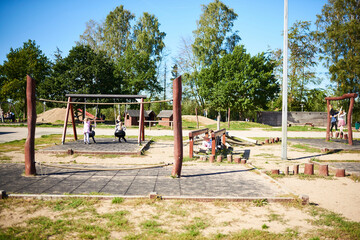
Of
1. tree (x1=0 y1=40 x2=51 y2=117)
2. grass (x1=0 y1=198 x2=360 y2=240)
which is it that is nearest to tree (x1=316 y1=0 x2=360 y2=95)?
grass (x1=0 y1=198 x2=360 y2=240)

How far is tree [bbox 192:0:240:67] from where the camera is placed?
3897cm

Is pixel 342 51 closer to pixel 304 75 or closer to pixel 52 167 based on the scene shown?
pixel 304 75

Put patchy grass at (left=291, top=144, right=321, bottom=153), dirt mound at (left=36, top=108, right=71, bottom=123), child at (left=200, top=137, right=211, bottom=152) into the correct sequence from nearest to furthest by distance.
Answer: child at (left=200, top=137, right=211, bottom=152)
patchy grass at (left=291, top=144, right=321, bottom=153)
dirt mound at (left=36, top=108, right=71, bottom=123)

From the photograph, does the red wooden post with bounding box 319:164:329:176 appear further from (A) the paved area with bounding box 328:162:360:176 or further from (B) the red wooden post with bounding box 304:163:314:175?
(A) the paved area with bounding box 328:162:360:176

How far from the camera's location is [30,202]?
4.54 m

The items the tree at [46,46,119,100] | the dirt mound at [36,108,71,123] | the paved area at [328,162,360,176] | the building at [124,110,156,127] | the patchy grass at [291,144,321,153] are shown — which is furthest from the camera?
the dirt mound at [36,108,71,123]

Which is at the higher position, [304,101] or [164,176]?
[304,101]

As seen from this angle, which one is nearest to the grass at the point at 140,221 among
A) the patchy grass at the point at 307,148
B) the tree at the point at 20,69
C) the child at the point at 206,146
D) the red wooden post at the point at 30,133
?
the red wooden post at the point at 30,133

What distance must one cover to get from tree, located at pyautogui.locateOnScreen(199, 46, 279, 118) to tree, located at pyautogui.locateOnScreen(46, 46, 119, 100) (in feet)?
47.7

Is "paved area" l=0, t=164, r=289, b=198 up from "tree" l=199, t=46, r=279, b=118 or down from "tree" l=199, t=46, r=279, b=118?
down

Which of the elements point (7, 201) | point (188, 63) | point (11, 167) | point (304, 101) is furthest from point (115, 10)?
point (7, 201)

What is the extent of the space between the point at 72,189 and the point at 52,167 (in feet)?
8.67

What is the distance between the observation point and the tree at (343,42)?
32.1 meters

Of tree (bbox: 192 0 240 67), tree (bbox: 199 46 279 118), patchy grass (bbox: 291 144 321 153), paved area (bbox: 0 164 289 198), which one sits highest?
tree (bbox: 192 0 240 67)
